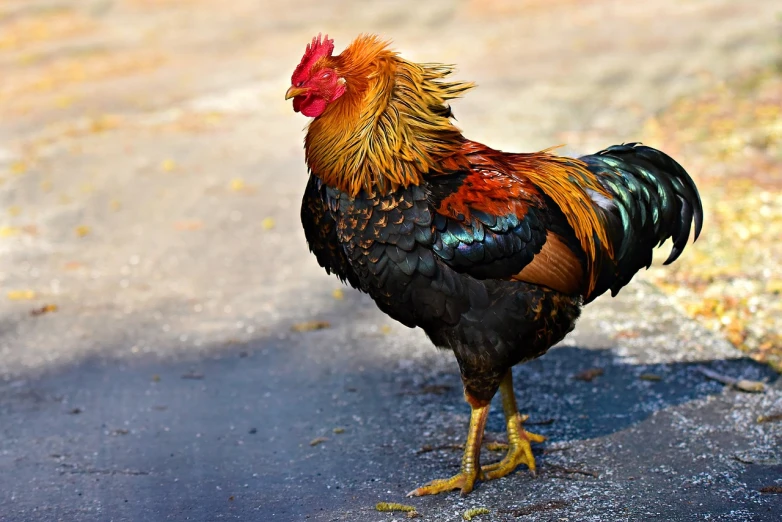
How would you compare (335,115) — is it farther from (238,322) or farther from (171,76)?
(171,76)

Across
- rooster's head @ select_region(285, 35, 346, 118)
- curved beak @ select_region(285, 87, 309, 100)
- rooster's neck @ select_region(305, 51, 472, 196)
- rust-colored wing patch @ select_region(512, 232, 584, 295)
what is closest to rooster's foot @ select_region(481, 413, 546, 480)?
rust-colored wing patch @ select_region(512, 232, 584, 295)

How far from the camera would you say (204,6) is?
2212cm

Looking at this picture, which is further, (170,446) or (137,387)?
(137,387)

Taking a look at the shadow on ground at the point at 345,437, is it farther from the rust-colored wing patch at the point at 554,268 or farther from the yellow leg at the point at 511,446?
the rust-colored wing patch at the point at 554,268

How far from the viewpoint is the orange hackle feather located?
4590mm

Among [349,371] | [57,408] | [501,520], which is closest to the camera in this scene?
[501,520]

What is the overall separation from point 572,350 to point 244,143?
7.06m

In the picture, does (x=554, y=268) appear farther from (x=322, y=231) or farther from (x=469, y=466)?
(x=322, y=231)

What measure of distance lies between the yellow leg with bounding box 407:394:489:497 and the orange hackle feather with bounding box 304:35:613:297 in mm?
863

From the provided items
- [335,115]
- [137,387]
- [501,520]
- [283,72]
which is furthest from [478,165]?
[283,72]

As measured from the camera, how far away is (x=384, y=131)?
15.1 ft

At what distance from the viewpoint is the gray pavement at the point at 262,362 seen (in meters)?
4.99

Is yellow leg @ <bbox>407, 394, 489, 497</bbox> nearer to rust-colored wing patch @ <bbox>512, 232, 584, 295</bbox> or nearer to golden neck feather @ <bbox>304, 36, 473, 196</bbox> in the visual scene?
rust-colored wing patch @ <bbox>512, 232, 584, 295</bbox>

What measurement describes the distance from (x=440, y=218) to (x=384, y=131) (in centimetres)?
53
